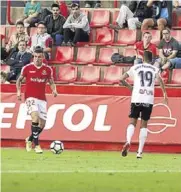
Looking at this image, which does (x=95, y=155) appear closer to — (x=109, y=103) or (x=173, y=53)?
(x=109, y=103)

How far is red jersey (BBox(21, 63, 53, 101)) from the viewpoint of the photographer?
1914 cm

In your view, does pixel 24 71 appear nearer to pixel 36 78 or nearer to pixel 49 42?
pixel 36 78

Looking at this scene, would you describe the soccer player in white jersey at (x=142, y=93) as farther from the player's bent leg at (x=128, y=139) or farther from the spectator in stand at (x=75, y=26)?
the spectator in stand at (x=75, y=26)

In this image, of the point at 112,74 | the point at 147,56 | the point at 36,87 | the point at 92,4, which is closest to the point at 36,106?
the point at 36,87

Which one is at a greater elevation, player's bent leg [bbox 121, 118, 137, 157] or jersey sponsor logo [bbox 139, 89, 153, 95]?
jersey sponsor logo [bbox 139, 89, 153, 95]

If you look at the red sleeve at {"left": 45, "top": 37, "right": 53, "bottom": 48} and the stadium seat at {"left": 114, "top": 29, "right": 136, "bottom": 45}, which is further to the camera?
the stadium seat at {"left": 114, "top": 29, "right": 136, "bottom": 45}

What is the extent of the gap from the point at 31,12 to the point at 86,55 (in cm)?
279

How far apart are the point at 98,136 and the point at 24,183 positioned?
29.0 feet

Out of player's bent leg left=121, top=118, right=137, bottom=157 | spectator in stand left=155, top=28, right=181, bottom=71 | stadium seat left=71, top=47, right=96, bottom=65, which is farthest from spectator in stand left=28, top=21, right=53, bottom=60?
player's bent leg left=121, top=118, right=137, bottom=157

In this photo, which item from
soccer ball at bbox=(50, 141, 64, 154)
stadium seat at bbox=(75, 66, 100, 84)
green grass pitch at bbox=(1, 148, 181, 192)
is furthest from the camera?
stadium seat at bbox=(75, 66, 100, 84)

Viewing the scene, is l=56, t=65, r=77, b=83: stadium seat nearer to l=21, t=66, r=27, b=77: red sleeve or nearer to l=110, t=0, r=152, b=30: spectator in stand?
l=110, t=0, r=152, b=30: spectator in stand

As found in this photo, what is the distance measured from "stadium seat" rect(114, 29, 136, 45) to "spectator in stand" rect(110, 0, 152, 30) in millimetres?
196

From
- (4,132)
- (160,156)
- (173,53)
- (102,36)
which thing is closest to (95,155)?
(160,156)

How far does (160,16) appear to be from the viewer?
2516 centimetres
